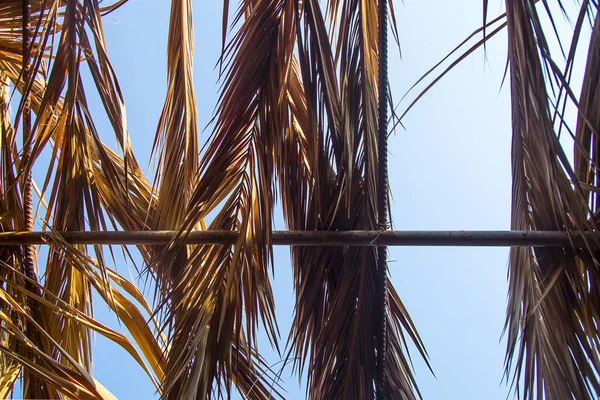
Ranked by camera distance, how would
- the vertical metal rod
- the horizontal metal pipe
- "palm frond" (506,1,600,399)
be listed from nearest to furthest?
"palm frond" (506,1,600,399) < the horizontal metal pipe < the vertical metal rod

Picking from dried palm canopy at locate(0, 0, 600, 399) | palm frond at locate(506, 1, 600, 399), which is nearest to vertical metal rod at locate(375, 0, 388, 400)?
dried palm canopy at locate(0, 0, 600, 399)

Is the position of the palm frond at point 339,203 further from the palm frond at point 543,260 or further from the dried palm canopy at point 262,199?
the palm frond at point 543,260

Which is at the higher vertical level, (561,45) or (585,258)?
(561,45)

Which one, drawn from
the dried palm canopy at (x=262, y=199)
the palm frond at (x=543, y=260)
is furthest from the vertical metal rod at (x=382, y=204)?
the palm frond at (x=543, y=260)

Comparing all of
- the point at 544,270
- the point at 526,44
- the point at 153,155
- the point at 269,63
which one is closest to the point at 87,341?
the point at 153,155

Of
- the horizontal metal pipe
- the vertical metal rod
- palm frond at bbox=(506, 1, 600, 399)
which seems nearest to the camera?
palm frond at bbox=(506, 1, 600, 399)

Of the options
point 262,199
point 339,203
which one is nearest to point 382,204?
point 339,203

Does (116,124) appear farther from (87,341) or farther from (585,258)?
(585,258)

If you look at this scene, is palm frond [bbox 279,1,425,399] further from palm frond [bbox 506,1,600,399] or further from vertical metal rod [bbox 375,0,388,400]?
palm frond [bbox 506,1,600,399]

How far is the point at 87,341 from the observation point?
281cm

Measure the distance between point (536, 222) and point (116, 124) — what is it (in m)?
1.40

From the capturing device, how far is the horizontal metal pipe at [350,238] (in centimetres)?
179

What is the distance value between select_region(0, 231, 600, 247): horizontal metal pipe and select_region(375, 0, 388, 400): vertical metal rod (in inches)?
3.8

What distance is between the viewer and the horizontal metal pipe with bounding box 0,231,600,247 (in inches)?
70.4
